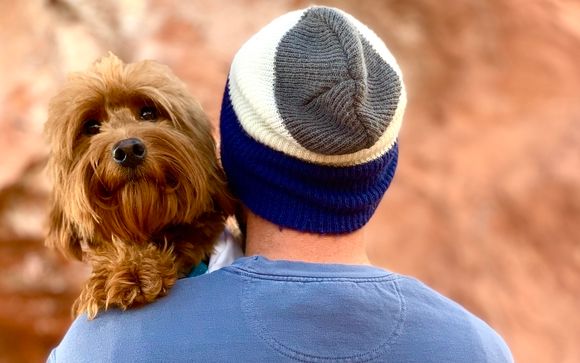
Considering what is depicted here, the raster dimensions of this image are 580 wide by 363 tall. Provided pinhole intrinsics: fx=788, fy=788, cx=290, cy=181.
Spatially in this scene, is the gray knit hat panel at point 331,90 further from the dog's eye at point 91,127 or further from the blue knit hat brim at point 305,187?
the dog's eye at point 91,127

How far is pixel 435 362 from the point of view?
147 cm

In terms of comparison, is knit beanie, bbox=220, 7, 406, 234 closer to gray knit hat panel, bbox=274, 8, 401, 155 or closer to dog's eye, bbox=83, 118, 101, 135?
gray knit hat panel, bbox=274, 8, 401, 155

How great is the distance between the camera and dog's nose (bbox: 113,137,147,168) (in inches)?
69.1

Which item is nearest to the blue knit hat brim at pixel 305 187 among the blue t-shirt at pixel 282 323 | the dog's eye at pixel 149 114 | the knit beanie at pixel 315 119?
the knit beanie at pixel 315 119

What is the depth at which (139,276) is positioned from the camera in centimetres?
159

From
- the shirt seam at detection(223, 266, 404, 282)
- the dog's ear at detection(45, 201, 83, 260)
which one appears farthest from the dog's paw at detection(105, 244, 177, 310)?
the dog's ear at detection(45, 201, 83, 260)

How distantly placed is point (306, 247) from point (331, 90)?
32 cm

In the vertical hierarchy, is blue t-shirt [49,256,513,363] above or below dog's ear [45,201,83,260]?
above

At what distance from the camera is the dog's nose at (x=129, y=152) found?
175 cm

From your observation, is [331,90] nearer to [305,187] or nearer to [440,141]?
[305,187]

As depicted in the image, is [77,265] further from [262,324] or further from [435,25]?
[262,324]

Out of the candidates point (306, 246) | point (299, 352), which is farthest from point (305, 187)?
point (299, 352)

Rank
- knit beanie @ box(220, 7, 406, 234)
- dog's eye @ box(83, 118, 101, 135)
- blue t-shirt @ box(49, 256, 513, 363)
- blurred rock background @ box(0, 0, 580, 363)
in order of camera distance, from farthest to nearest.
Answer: blurred rock background @ box(0, 0, 580, 363) < dog's eye @ box(83, 118, 101, 135) < knit beanie @ box(220, 7, 406, 234) < blue t-shirt @ box(49, 256, 513, 363)

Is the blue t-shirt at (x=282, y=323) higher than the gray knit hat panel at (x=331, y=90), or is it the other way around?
the gray knit hat panel at (x=331, y=90)
